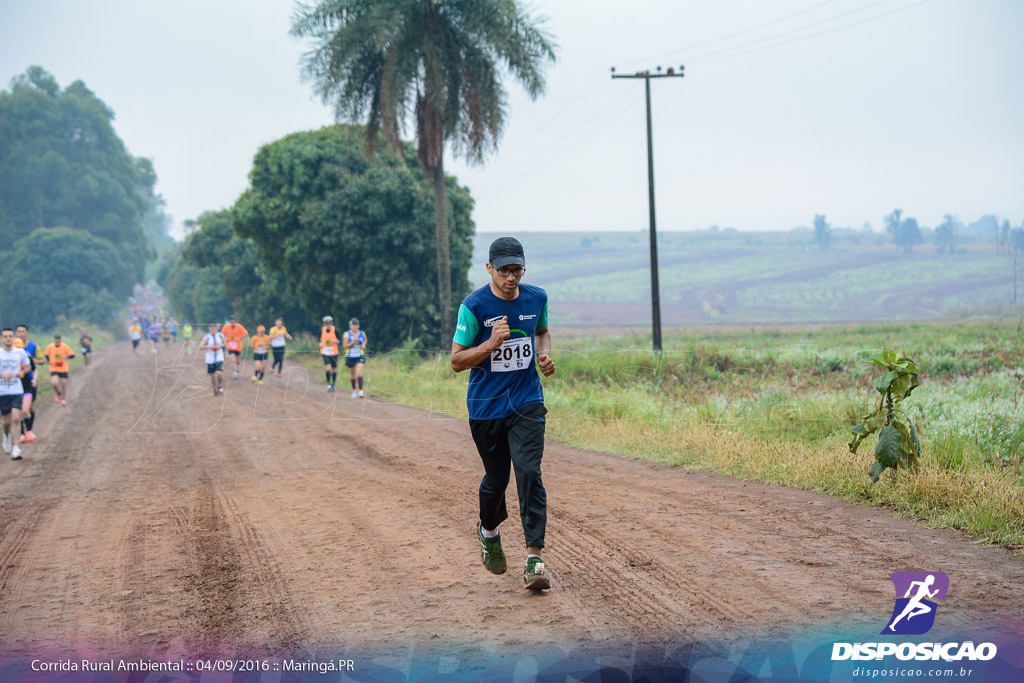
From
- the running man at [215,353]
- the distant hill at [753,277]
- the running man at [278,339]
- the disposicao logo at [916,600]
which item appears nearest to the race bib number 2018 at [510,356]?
the disposicao logo at [916,600]

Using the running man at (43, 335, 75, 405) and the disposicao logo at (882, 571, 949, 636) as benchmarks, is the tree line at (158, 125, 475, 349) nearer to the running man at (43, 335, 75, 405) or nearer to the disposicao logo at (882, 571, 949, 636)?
the running man at (43, 335, 75, 405)

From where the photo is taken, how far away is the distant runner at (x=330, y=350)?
2162 cm

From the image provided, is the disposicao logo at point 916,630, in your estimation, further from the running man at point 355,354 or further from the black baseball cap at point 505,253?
the running man at point 355,354

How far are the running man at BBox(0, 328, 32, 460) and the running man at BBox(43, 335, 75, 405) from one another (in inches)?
274

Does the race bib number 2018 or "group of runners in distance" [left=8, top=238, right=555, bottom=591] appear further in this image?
the race bib number 2018

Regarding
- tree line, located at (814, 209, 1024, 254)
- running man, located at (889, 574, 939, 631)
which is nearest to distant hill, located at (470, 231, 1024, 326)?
tree line, located at (814, 209, 1024, 254)

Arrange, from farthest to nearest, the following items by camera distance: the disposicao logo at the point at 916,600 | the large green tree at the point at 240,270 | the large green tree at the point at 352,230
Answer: the large green tree at the point at 240,270, the large green tree at the point at 352,230, the disposicao logo at the point at 916,600

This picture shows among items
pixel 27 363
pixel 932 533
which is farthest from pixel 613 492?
pixel 27 363

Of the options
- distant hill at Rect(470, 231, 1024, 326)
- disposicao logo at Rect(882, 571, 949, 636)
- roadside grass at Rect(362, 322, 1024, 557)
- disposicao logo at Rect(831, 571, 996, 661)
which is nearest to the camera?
disposicao logo at Rect(831, 571, 996, 661)

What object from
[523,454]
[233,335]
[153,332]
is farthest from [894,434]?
[153,332]

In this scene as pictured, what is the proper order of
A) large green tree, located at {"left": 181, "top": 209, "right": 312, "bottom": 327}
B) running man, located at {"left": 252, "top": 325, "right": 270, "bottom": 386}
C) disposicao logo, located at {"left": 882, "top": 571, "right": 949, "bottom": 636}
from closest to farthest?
disposicao logo, located at {"left": 882, "top": 571, "right": 949, "bottom": 636} < running man, located at {"left": 252, "top": 325, "right": 270, "bottom": 386} < large green tree, located at {"left": 181, "top": 209, "right": 312, "bottom": 327}

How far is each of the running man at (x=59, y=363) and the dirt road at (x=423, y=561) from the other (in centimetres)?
1008

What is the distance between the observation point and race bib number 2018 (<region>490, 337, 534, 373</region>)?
537cm

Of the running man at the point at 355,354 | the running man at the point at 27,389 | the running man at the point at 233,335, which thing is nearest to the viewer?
the running man at the point at 27,389
